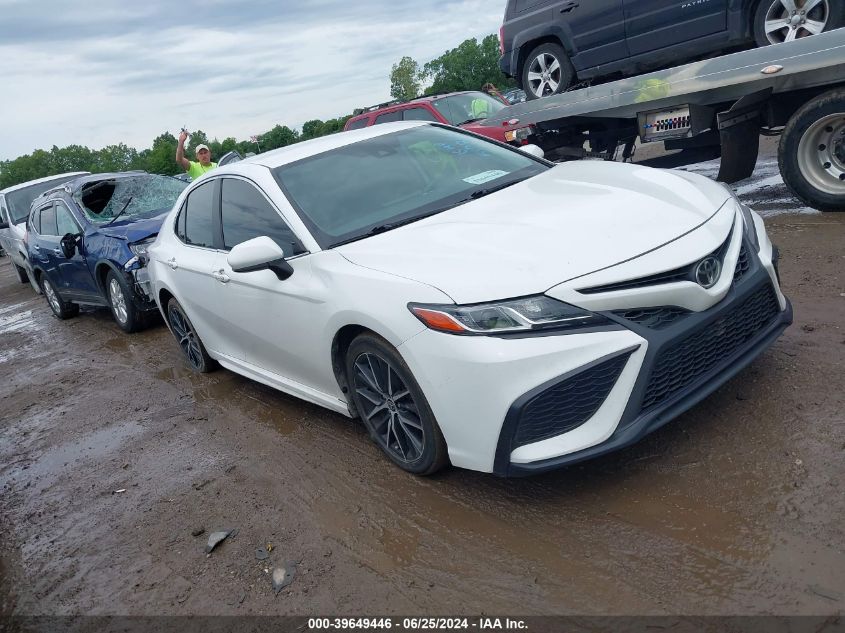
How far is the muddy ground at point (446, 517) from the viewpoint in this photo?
105 inches

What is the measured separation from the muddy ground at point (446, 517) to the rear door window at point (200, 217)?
1208mm

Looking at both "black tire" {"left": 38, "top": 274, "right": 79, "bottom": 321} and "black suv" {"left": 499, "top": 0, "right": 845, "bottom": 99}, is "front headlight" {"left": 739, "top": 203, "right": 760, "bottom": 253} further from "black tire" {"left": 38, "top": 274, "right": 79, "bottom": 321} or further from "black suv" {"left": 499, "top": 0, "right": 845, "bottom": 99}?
"black tire" {"left": 38, "top": 274, "right": 79, "bottom": 321}

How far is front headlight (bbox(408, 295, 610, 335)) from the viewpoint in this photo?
289 cm

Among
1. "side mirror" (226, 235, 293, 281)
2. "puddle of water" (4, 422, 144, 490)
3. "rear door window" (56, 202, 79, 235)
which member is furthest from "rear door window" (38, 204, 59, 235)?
"side mirror" (226, 235, 293, 281)

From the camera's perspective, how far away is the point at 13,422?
6133 mm

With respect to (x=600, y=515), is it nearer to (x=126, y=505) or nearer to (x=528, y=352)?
(x=528, y=352)

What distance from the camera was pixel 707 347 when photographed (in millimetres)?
3131

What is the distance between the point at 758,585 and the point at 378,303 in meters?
1.82

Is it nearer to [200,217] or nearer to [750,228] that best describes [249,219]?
[200,217]

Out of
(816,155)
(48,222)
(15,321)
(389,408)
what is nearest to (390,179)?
(389,408)

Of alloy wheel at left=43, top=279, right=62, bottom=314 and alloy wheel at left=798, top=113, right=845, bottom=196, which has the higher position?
alloy wheel at left=798, top=113, right=845, bottom=196

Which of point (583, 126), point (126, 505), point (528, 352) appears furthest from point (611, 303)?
point (583, 126)

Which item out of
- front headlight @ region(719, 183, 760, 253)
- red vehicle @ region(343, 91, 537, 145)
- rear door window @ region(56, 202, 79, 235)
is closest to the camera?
front headlight @ region(719, 183, 760, 253)

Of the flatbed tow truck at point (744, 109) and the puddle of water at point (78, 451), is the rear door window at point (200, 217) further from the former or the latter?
the flatbed tow truck at point (744, 109)
